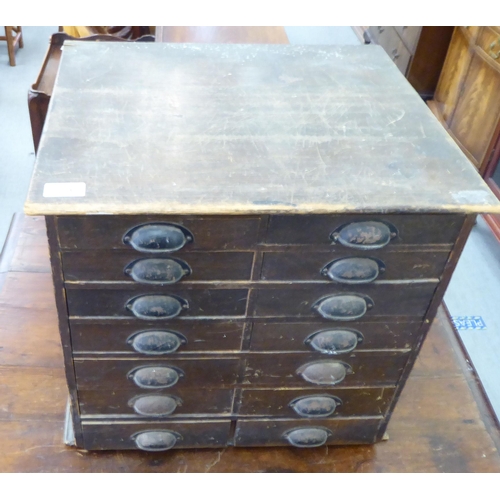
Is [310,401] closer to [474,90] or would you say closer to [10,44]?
[474,90]

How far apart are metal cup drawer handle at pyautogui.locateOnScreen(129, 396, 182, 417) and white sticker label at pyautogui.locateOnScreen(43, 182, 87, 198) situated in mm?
491

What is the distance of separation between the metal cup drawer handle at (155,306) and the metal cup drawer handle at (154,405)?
10.0 inches

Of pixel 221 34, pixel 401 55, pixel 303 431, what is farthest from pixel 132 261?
pixel 401 55

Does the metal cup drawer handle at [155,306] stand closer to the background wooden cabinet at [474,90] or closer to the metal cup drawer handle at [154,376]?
the metal cup drawer handle at [154,376]

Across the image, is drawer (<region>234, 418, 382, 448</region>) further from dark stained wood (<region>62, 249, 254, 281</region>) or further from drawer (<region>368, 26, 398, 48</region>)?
drawer (<region>368, 26, 398, 48</region>)

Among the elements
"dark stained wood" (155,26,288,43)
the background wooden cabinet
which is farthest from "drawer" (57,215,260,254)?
the background wooden cabinet

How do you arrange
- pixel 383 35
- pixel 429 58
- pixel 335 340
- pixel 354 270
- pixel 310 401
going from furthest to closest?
pixel 383 35 → pixel 429 58 → pixel 310 401 → pixel 335 340 → pixel 354 270

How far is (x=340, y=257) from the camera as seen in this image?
95cm

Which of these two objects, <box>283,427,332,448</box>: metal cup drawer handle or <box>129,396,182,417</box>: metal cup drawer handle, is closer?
<box>129,396,182,417</box>: metal cup drawer handle

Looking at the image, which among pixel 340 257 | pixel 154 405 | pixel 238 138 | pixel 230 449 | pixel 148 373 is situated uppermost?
pixel 238 138

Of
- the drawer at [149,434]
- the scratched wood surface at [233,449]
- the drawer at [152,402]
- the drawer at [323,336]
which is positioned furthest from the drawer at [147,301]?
the scratched wood surface at [233,449]

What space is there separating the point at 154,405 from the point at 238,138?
57 centimetres

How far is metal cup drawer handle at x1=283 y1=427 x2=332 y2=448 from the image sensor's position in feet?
4.13

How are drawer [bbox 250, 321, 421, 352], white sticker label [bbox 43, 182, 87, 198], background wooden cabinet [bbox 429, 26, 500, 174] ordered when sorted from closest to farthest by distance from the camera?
1. white sticker label [bbox 43, 182, 87, 198]
2. drawer [bbox 250, 321, 421, 352]
3. background wooden cabinet [bbox 429, 26, 500, 174]
